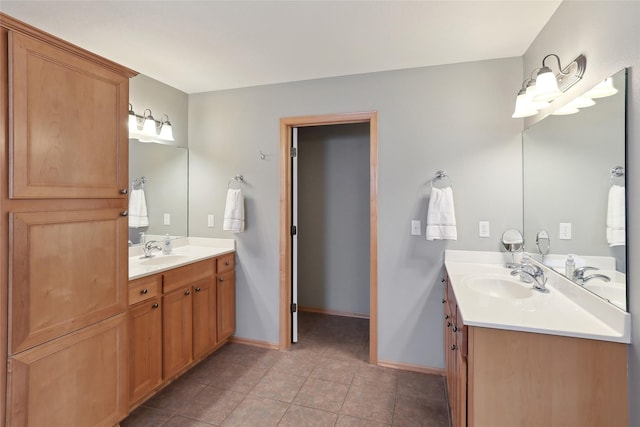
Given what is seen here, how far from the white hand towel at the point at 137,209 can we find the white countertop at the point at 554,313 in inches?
94.4

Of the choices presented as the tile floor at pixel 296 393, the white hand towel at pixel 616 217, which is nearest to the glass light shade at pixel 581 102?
the white hand towel at pixel 616 217

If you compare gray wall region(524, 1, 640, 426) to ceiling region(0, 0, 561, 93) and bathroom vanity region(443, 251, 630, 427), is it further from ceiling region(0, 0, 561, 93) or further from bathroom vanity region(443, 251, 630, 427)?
ceiling region(0, 0, 561, 93)

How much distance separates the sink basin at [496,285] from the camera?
1.80 meters

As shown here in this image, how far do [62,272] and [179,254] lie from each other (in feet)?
4.29

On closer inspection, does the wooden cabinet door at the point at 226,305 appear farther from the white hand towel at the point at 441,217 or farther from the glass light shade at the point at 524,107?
the glass light shade at the point at 524,107

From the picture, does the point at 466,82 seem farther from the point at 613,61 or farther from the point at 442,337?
the point at 442,337

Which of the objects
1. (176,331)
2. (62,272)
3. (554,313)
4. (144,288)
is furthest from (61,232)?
(554,313)

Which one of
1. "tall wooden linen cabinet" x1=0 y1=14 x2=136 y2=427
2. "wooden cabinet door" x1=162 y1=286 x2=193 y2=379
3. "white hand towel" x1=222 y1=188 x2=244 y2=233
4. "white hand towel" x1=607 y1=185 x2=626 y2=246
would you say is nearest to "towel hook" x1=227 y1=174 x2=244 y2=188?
"white hand towel" x1=222 y1=188 x2=244 y2=233

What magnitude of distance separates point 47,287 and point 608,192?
2.44 metres

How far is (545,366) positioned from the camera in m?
1.20

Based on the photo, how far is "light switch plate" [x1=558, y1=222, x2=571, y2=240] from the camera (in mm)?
1621

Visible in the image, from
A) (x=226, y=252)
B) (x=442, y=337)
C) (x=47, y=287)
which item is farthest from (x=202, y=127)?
(x=442, y=337)

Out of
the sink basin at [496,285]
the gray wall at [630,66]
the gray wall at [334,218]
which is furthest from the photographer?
the gray wall at [334,218]

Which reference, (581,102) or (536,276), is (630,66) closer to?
(581,102)
